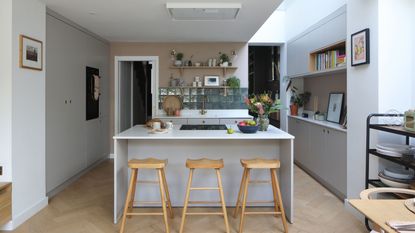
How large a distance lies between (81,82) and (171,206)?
267 centimetres

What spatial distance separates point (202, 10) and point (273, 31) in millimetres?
2984

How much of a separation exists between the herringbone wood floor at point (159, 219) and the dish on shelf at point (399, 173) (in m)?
0.66

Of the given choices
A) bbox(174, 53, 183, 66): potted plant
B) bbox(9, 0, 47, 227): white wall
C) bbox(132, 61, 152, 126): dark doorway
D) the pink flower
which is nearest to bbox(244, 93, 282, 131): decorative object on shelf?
the pink flower

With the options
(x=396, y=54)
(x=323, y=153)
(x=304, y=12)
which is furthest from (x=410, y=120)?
(x=304, y=12)

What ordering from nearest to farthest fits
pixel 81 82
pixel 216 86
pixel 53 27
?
1. pixel 53 27
2. pixel 81 82
3. pixel 216 86

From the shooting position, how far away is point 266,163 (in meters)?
2.85

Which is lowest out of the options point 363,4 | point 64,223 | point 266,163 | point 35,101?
point 64,223

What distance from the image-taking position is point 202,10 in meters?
3.67

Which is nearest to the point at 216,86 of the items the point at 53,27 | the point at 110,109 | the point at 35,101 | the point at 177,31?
the point at 177,31

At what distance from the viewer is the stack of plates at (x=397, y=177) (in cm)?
251

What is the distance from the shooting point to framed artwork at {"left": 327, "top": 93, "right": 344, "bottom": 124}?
174 inches

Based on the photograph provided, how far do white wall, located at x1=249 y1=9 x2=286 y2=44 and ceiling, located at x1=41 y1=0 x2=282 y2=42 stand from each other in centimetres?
50

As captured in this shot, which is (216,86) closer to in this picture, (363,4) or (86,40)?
(86,40)

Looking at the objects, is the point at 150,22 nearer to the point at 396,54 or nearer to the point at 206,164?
the point at 206,164
